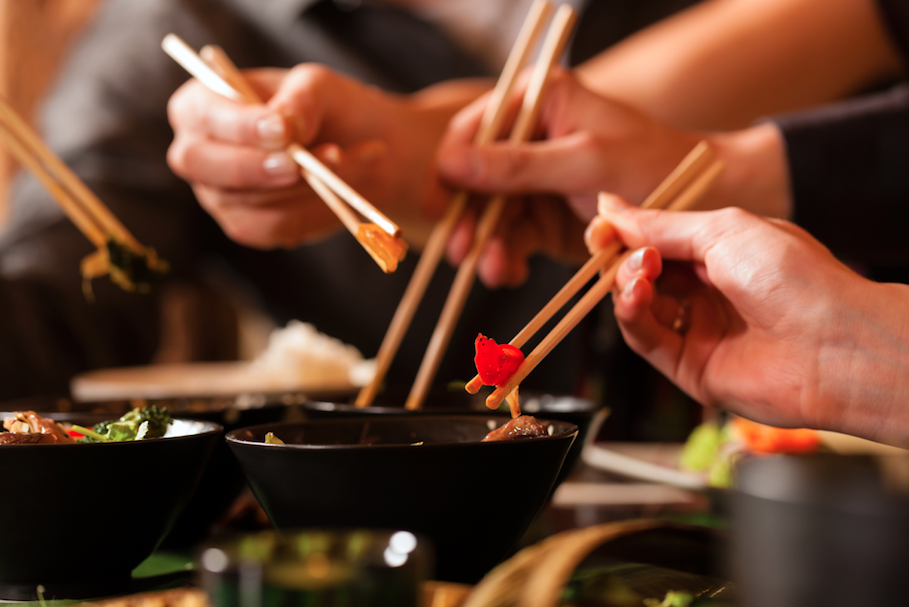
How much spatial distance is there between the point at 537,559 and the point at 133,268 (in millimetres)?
703

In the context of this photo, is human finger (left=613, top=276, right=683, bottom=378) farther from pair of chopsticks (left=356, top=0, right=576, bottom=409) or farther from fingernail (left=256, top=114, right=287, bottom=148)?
fingernail (left=256, top=114, right=287, bottom=148)

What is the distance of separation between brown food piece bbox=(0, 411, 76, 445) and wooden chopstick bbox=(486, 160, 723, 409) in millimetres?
342

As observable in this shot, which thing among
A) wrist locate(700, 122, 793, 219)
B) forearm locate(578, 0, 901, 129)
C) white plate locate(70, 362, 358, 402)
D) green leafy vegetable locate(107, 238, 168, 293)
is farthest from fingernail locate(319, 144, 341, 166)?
forearm locate(578, 0, 901, 129)

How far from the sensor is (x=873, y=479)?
346mm

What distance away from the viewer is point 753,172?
48.7 inches

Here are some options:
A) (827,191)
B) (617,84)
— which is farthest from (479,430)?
(617,84)

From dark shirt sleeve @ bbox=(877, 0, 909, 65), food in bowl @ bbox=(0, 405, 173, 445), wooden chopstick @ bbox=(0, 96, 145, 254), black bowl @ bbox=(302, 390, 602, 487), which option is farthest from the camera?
dark shirt sleeve @ bbox=(877, 0, 909, 65)

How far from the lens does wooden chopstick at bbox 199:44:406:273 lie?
2.19 feet

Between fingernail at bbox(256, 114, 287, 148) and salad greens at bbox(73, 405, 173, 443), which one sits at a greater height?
fingernail at bbox(256, 114, 287, 148)

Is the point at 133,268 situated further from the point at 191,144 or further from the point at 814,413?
the point at 814,413

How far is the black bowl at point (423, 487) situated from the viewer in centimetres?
51

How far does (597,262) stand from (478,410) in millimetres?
199

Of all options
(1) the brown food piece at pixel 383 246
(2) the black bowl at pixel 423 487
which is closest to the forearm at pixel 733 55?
(1) the brown food piece at pixel 383 246

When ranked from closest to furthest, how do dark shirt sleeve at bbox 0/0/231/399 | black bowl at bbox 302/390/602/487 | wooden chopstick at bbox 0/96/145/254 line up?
black bowl at bbox 302/390/602/487, wooden chopstick at bbox 0/96/145/254, dark shirt sleeve at bbox 0/0/231/399
